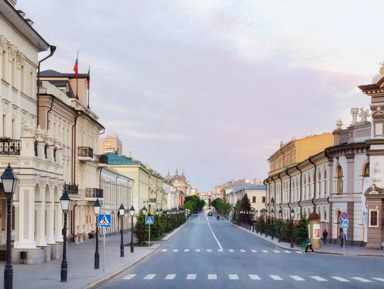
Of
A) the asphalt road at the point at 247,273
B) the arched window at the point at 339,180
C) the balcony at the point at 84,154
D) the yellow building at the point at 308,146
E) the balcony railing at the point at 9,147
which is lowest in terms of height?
the asphalt road at the point at 247,273

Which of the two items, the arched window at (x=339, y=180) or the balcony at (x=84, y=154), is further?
the balcony at (x=84, y=154)

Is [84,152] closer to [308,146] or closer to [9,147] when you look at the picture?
[9,147]

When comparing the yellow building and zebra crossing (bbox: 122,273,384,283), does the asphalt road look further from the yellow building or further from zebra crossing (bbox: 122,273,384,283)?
the yellow building

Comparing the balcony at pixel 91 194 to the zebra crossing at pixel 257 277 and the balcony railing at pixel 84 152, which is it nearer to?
the balcony railing at pixel 84 152

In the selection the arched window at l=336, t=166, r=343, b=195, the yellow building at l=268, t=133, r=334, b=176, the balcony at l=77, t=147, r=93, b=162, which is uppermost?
the yellow building at l=268, t=133, r=334, b=176

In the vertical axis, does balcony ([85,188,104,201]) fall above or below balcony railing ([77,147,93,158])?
below

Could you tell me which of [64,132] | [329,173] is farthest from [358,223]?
[64,132]

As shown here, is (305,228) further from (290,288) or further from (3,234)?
(290,288)

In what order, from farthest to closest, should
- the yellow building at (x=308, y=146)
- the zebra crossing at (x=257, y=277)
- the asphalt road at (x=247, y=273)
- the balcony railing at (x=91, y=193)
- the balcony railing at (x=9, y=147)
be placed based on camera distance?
the yellow building at (x=308, y=146)
the balcony railing at (x=91, y=193)
the balcony railing at (x=9, y=147)
the zebra crossing at (x=257, y=277)
the asphalt road at (x=247, y=273)

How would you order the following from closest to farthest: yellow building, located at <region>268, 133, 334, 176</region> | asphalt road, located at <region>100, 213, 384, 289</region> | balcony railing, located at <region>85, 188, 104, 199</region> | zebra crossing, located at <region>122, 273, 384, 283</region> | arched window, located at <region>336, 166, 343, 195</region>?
asphalt road, located at <region>100, 213, 384, 289</region> → zebra crossing, located at <region>122, 273, 384, 283</region> → arched window, located at <region>336, 166, 343, 195</region> → balcony railing, located at <region>85, 188, 104, 199</region> → yellow building, located at <region>268, 133, 334, 176</region>

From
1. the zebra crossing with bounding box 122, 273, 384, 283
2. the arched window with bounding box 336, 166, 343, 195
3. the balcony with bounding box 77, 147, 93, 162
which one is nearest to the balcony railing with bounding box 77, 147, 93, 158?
the balcony with bounding box 77, 147, 93, 162

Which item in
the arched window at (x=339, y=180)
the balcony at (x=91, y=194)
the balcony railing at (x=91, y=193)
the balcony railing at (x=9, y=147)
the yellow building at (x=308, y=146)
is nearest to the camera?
the balcony railing at (x=9, y=147)

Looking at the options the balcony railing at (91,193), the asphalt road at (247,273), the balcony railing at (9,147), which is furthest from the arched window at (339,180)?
the balcony railing at (9,147)

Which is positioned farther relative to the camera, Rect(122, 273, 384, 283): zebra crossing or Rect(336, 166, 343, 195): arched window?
Rect(336, 166, 343, 195): arched window
